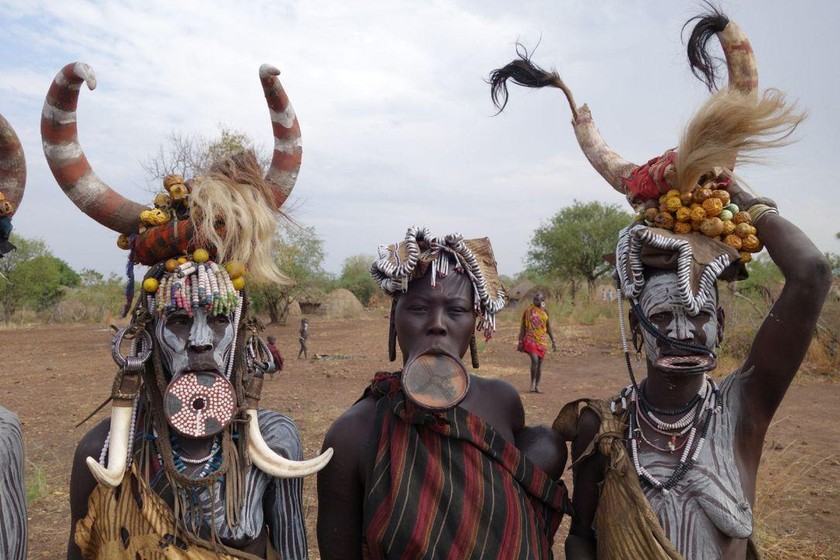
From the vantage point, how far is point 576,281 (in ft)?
109

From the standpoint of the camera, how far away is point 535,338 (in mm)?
10531

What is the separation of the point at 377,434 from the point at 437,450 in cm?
20

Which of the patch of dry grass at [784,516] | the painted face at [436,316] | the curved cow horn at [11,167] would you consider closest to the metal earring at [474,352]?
the painted face at [436,316]

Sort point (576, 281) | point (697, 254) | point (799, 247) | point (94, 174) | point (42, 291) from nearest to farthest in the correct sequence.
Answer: point (799, 247), point (697, 254), point (94, 174), point (42, 291), point (576, 281)

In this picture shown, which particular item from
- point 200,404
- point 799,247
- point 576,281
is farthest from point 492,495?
point 576,281

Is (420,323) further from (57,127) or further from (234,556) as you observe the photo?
(57,127)

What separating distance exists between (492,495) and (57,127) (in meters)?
1.77

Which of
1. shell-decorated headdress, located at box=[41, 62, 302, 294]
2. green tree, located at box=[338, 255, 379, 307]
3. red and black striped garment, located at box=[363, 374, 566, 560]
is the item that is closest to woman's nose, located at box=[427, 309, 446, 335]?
red and black striped garment, located at box=[363, 374, 566, 560]

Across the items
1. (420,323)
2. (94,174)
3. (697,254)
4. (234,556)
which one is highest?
(94,174)

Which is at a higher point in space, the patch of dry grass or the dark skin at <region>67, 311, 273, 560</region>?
the dark skin at <region>67, 311, 273, 560</region>

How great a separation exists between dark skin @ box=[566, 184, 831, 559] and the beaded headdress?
1.69ft

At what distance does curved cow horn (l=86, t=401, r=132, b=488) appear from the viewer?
183 cm

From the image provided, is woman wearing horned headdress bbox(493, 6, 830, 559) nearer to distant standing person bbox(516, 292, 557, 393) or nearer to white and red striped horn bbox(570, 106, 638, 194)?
white and red striped horn bbox(570, 106, 638, 194)

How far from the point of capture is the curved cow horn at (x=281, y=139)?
2.09m
